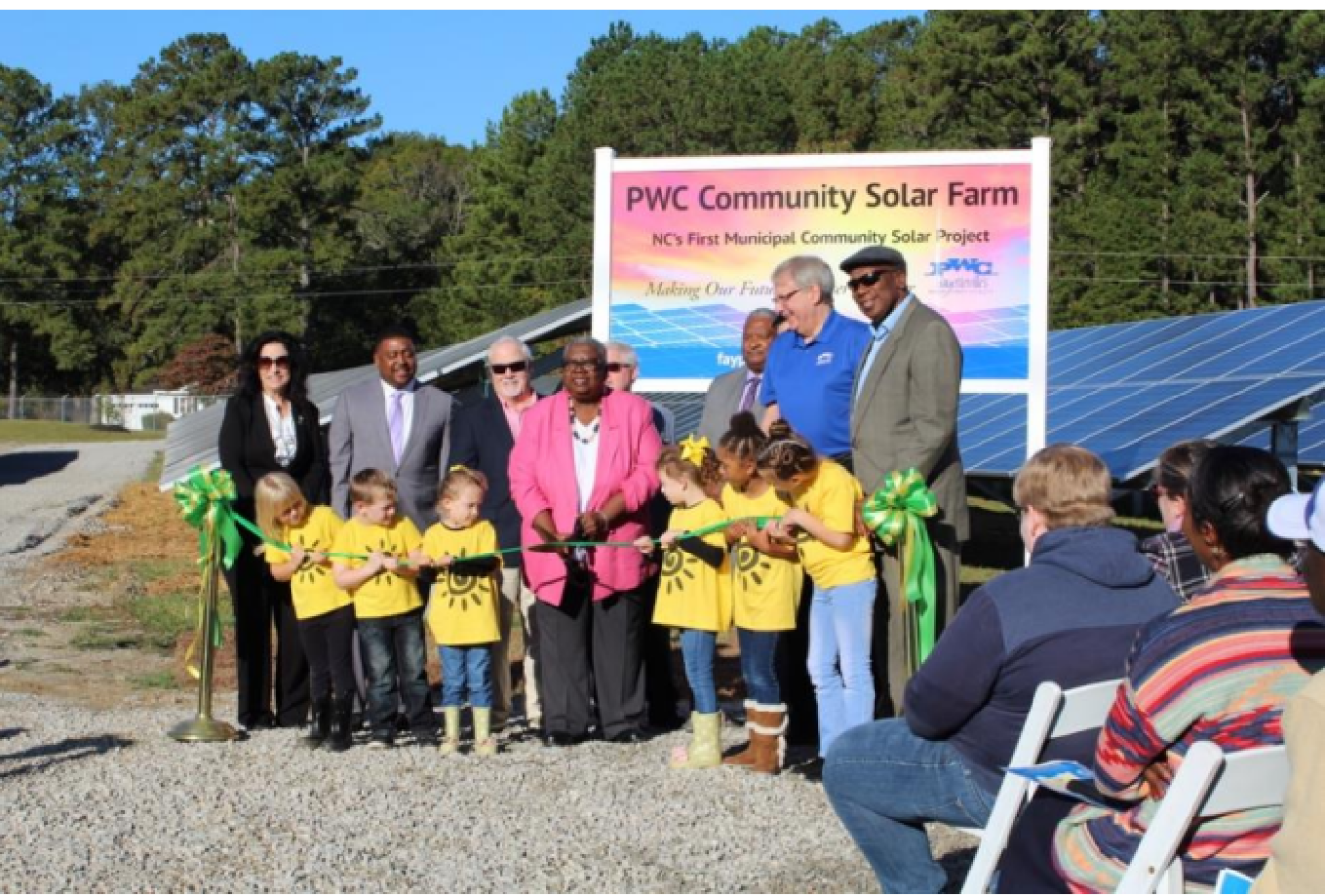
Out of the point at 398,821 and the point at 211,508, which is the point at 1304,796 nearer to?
the point at 398,821

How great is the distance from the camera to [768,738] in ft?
25.9

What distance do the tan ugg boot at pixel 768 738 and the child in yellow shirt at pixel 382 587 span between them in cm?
174

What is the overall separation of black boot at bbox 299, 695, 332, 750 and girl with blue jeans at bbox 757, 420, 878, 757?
2.46 meters

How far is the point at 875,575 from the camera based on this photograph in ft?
24.7

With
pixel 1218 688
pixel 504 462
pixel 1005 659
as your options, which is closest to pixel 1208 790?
pixel 1218 688

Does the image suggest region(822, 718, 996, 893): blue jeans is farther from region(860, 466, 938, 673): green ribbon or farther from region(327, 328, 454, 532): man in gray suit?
region(327, 328, 454, 532): man in gray suit

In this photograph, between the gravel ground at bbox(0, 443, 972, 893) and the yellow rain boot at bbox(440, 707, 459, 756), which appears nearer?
the gravel ground at bbox(0, 443, 972, 893)

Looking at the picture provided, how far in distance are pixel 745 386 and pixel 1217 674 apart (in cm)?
539

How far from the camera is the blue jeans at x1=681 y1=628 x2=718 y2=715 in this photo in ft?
26.4

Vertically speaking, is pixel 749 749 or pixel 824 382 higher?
pixel 824 382

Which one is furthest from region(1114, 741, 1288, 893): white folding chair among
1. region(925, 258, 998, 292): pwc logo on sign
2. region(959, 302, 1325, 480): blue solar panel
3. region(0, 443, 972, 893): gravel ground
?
region(959, 302, 1325, 480): blue solar panel

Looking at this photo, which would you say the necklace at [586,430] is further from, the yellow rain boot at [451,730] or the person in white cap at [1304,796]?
the person in white cap at [1304,796]

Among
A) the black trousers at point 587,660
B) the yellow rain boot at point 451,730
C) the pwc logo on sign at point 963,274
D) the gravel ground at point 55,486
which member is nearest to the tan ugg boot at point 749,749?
the black trousers at point 587,660

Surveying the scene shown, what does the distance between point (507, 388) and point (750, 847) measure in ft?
10.8
